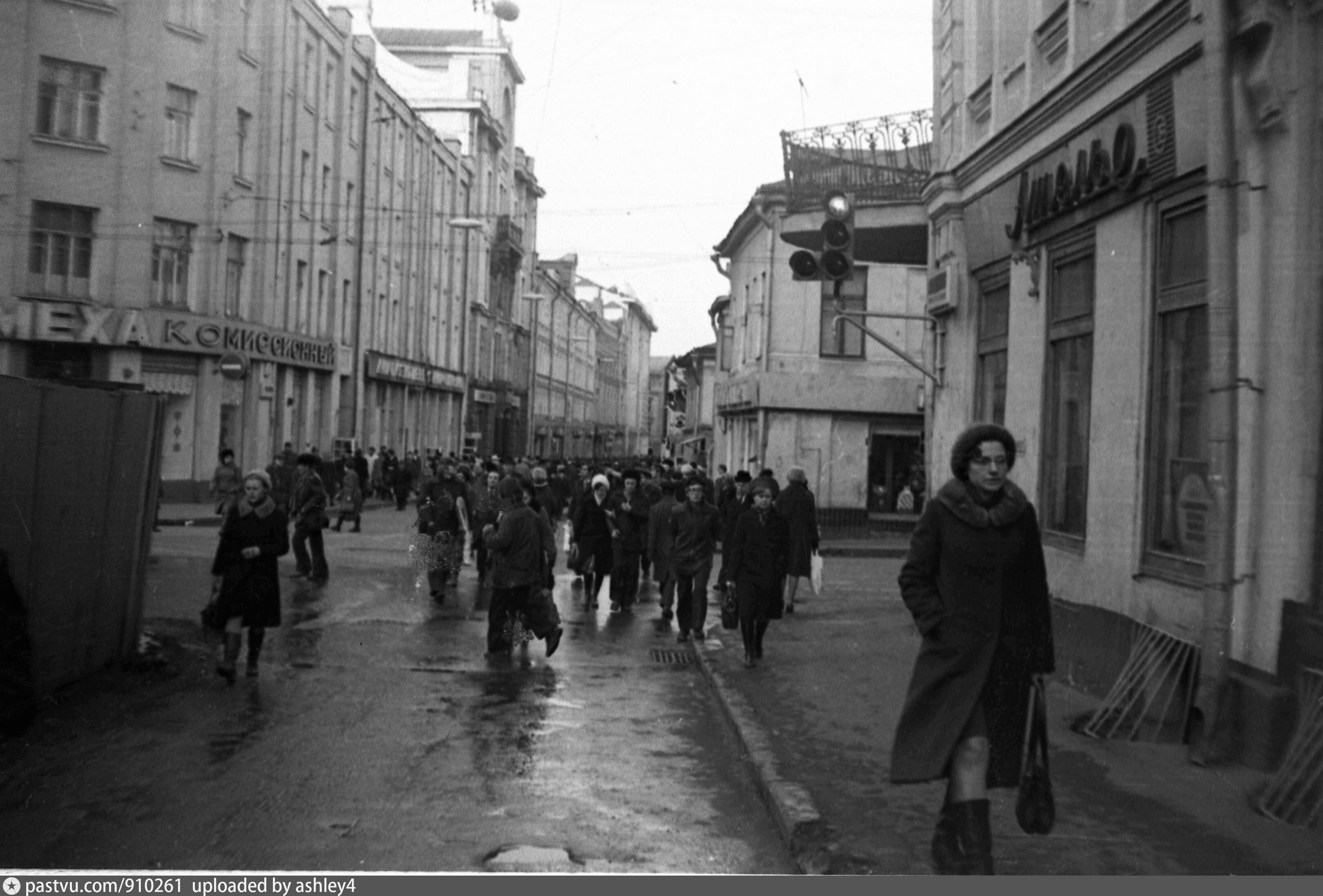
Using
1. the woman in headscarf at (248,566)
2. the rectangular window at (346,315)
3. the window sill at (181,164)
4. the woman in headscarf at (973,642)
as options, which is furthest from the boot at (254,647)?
the rectangular window at (346,315)

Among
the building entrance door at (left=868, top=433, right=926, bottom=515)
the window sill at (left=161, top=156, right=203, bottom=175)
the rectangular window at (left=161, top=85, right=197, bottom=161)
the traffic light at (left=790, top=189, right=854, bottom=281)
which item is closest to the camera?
the traffic light at (left=790, top=189, right=854, bottom=281)

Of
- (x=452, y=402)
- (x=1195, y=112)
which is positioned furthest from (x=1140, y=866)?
(x=452, y=402)

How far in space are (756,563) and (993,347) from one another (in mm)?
3476

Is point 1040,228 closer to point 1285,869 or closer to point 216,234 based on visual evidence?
point 1285,869

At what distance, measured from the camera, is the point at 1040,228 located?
11602mm

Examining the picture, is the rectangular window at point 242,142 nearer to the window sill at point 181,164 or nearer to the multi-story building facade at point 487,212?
the window sill at point 181,164

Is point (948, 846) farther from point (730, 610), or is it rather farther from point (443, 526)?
point (443, 526)

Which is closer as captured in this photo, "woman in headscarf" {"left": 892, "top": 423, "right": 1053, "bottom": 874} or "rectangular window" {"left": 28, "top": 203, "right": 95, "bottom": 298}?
"woman in headscarf" {"left": 892, "top": 423, "right": 1053, "bottom": 874}

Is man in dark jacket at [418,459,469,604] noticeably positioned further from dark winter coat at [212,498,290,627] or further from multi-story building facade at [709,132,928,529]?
multi-story building facade at [709,132,928,529]

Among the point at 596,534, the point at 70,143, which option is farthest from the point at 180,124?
the point at 596,534

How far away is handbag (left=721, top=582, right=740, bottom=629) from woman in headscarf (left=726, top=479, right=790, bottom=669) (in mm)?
372

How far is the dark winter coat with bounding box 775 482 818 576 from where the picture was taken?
643 inches

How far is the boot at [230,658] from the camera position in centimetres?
1009

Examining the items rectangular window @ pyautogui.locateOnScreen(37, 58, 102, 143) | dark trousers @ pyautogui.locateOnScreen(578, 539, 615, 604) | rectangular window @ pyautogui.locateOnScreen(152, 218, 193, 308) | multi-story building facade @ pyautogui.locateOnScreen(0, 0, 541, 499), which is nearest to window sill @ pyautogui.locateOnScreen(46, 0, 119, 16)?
multi-story building facade @ pyautogui.locateOnScreen(0, 0, 541, 499)
